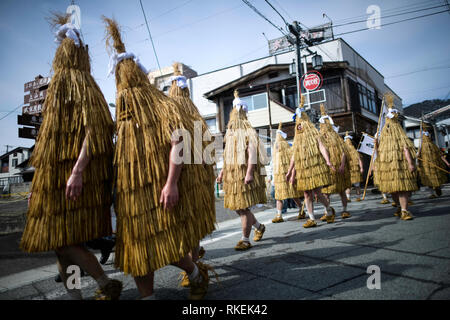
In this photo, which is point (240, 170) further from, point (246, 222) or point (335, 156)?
point (335, 156)

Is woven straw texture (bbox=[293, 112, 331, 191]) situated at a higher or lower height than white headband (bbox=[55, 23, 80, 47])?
lower

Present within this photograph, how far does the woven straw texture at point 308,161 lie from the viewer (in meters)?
4.65

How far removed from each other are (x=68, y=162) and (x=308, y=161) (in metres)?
3.88

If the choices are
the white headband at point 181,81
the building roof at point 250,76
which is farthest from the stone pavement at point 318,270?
the building roof at point 250,76

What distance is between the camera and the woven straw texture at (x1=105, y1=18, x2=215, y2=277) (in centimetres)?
166

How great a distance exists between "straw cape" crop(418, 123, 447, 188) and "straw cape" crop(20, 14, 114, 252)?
782 centimetres

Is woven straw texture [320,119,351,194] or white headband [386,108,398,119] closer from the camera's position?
white headband [386,108,398,119]

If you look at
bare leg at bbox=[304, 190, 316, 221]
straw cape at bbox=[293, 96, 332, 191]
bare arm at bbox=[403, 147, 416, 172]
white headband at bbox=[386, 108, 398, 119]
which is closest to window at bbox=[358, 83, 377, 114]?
white headband at bbox=[386, 108, 398, 119]

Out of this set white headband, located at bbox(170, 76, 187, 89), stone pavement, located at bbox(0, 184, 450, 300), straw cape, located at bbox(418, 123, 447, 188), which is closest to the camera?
stone pavement, located at bbox(0, 184, 450, 300)

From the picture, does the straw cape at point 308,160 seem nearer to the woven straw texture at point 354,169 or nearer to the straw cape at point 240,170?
the straw cape at point 240,170

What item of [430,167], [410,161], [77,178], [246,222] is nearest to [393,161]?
[410,161]

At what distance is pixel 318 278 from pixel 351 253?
0.83 meters

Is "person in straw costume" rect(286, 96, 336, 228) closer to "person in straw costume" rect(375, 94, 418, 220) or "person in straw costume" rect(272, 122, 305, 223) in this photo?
"person in straw costume" rect(272, 122, 305, 223)

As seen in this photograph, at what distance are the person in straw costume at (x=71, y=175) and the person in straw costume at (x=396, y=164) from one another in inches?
176
